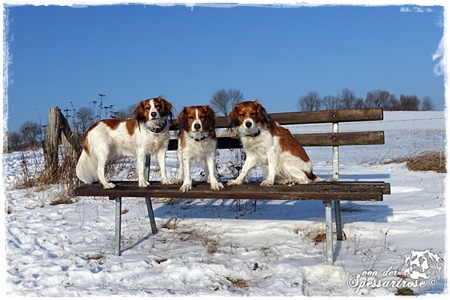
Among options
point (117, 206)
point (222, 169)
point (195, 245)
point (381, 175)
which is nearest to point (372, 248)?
point (195, 245)

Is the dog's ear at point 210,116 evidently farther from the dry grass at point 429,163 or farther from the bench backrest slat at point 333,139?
the dry grass at point 429,163

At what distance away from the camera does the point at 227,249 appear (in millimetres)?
3971

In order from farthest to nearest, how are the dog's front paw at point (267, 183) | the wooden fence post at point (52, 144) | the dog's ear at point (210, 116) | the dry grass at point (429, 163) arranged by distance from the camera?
1. the wooden fence post at point (52, 144)
2. the dry grass at point (429, 163)
3. the dog's ear at point (210, 116)
4. the dog's front paw at point (267, 183)

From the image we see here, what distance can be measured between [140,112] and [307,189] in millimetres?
1982

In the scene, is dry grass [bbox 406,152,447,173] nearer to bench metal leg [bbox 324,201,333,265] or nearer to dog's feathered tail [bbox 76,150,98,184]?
bench metal leg [bbox 324,201,333,265]

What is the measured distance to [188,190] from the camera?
376cm

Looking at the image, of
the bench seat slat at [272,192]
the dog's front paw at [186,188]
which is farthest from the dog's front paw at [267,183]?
the dog's front paw at [186,188]

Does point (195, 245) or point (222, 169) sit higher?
point (222, 169)

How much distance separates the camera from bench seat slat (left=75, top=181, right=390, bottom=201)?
126 inches

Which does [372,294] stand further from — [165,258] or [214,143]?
[214,143]

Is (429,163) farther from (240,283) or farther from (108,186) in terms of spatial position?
(108,186)

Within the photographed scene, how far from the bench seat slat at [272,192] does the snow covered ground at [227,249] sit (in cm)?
57

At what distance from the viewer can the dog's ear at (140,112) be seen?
14.4ft

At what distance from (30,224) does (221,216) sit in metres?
2.31
